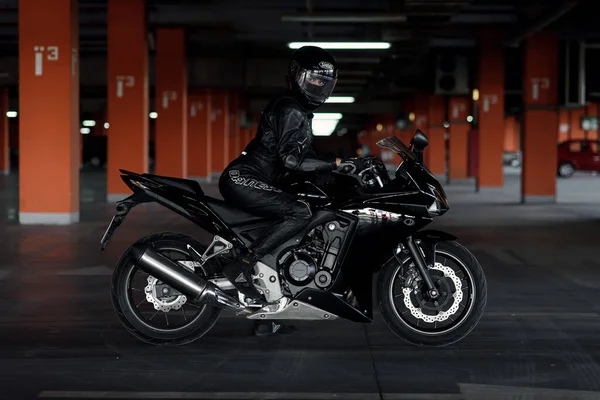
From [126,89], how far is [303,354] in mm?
18248

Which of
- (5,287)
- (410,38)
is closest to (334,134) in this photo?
(410,38)

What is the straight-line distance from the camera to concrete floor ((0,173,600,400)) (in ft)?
17.6

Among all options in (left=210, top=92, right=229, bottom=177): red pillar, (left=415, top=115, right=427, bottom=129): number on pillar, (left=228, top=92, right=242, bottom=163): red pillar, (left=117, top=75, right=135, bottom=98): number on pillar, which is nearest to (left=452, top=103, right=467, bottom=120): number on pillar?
(left=415, top=115, right=427, bottom=129): number on pillar

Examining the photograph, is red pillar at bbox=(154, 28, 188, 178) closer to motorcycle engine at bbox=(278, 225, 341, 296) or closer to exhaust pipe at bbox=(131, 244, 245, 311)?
exhaust pipe at bbox=(131, 244, 245, 311)

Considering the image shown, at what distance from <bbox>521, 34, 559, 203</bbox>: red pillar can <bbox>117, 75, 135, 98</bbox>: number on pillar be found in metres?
9.34

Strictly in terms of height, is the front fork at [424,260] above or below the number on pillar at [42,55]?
below

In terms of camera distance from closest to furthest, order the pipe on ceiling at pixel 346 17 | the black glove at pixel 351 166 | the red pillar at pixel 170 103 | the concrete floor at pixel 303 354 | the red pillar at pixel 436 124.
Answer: the concrete floor at pixel 303 354 → the black glove at pixel 351 166 → the pipe on ceiling at pixel 346 17 → the red pillar at pixel 170 103 → the red pillar at pixel 436 124

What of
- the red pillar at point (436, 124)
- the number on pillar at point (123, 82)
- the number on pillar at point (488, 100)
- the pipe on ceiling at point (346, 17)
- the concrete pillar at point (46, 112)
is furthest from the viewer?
the red pillar at point (436, 124)

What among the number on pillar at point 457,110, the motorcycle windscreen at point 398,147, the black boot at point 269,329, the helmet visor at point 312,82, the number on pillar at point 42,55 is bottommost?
the black boot at point 269,329

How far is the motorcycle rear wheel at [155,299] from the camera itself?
639 centimetres

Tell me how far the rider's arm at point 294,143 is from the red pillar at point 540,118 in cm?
1977

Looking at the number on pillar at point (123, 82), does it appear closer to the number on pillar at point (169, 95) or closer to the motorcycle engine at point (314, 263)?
the number on pillar at point (169, 95)

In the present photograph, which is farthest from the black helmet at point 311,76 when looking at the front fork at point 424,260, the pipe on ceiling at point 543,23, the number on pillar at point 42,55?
the pipe on ceiling at point 543,23

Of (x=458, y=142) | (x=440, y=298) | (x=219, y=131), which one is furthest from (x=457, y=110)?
(x=440, y=298)
